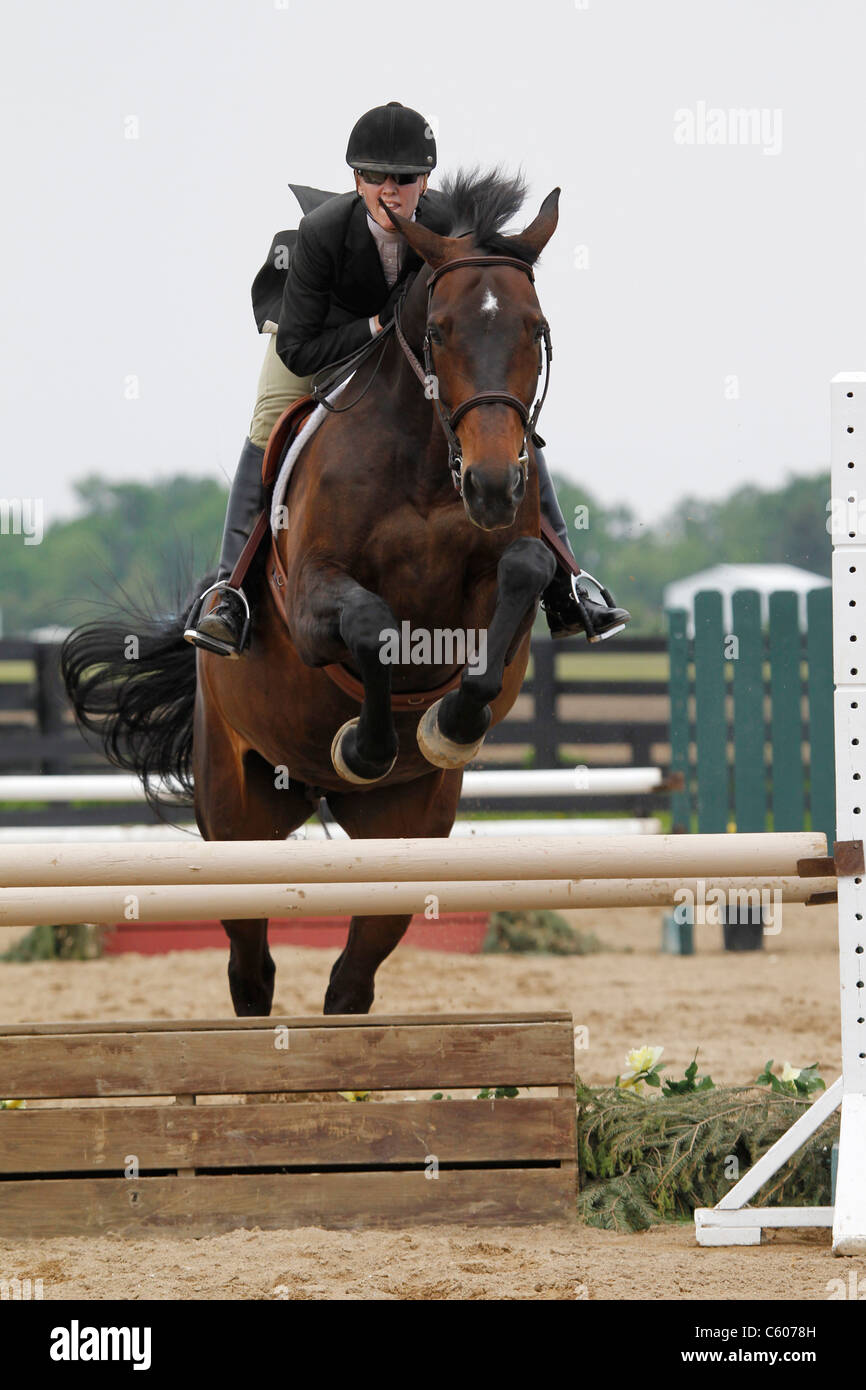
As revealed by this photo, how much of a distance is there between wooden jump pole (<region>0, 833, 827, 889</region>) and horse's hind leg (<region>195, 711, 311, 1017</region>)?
1410 mm

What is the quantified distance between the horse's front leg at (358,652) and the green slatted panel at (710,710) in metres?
3.99

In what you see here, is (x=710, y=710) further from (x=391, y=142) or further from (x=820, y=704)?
(x=391, y=142)

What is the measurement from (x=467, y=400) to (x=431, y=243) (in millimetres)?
390

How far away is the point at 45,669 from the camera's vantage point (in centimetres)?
926

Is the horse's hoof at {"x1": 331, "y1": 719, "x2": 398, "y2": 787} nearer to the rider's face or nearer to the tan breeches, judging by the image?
the tan breeches

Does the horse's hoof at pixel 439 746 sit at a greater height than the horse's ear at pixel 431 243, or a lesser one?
lesser

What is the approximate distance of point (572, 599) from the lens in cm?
352

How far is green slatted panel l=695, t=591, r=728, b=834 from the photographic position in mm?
7023

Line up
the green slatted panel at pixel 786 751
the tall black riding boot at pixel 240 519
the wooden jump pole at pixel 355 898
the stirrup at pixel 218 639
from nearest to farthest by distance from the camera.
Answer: the wooden jump pole at pixel 355 898, the stirrup at pixel 218 639, the tall black riding boot at pixel 240 519, the green slatted panel at pixel 786 751

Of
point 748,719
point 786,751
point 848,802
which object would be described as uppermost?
point 748,719

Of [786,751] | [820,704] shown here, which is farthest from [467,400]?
[786,751]

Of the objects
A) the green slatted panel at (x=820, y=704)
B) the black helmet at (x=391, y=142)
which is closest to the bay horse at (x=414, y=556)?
the black helmet at (x=391, y=142)

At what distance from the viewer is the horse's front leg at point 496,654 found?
2975 mm

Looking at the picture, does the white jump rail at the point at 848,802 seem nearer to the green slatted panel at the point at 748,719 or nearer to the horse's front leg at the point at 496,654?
the horse's front leg at the point at 496,654
